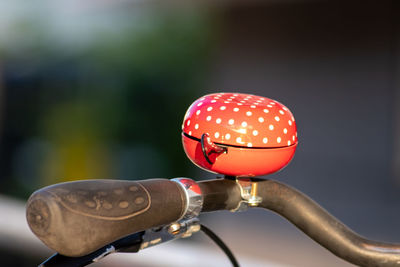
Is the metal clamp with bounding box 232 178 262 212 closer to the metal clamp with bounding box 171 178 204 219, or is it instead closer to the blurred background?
the metal clamp with bounding box 171 178 204 219

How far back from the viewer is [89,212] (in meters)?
0.35

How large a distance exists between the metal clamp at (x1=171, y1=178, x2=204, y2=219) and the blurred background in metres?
2.01

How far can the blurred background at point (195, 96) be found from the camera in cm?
363

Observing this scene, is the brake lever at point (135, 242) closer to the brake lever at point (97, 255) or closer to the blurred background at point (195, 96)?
the brake lever at point (97, 255)

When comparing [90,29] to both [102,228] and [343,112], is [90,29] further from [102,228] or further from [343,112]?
[102,228]

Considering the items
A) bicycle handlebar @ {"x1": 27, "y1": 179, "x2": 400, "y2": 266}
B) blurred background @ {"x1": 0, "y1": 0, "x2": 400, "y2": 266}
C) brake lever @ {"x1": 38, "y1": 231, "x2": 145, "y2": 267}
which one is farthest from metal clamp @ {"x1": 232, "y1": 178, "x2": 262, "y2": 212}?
blurred background @ {"x1": 0, "y1": 0, "x2": 400, "y2": 266}

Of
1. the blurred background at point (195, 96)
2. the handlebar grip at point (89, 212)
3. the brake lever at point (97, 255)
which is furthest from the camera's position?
the blurred background at point (195, 96)

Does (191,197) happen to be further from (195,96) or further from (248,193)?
(195,96)

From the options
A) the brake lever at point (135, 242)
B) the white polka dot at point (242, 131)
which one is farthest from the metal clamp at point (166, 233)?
the white polka dot at point (242, 131)

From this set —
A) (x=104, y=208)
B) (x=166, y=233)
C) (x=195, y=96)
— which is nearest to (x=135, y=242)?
(x=166, y=233)

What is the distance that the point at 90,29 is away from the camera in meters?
6.29

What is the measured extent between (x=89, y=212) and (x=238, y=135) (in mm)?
196

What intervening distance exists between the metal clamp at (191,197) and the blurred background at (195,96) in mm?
2007

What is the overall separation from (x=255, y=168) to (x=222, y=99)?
0.09m
